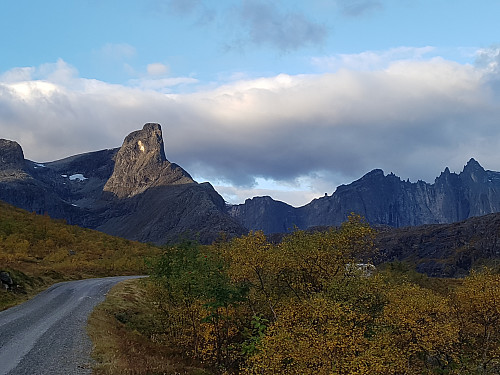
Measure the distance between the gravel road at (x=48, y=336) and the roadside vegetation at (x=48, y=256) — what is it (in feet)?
10.8

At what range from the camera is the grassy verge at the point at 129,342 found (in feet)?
59.7

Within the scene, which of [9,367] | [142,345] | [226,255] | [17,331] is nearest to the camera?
[9,367]

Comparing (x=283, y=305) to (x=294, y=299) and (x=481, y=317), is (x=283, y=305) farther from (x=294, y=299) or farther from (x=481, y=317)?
(x=481, y=317)

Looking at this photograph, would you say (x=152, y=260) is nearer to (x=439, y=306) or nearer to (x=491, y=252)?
(x=439, y=306)

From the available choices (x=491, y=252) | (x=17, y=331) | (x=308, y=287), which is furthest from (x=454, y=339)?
(x=491, y=252)

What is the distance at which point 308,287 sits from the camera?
88.9 ft

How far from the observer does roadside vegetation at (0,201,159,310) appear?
3616cm

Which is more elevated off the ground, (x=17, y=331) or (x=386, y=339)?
(x=17, y=331)

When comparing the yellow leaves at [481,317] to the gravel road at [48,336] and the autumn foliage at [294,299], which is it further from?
the gravel road at [48,336]

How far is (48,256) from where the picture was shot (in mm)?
53906

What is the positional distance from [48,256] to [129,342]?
37.9m

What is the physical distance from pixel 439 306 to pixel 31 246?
5730 cm

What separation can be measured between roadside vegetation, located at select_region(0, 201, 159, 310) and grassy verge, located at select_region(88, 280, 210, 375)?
800cm

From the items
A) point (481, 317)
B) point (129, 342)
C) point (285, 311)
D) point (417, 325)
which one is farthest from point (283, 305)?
point (481, 317)
